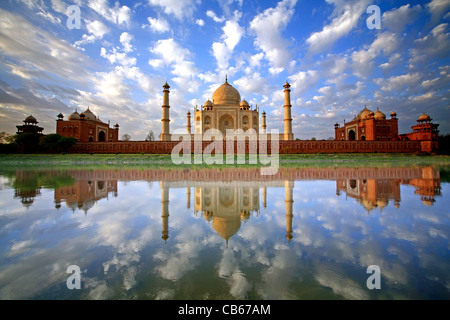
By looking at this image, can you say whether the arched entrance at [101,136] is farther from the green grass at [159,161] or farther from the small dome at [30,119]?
the green grass at [159,161]

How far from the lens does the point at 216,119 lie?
106ft

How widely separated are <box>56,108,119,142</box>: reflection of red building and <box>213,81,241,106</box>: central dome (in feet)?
60.7

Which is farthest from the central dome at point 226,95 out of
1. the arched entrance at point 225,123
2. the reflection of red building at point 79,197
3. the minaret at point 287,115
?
the reflection of red building at point 79,197

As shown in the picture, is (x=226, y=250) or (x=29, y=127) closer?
(x=226, y=250)

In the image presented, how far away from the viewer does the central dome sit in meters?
33.1

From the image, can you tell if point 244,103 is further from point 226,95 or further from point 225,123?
point 225,123

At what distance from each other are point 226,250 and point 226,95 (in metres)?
32.8

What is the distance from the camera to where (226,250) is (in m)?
2.10

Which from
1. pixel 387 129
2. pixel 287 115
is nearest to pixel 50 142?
pixel 287 115

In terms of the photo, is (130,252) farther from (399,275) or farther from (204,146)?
(204,146)

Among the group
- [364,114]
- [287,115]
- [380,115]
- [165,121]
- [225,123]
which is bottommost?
[165,121]

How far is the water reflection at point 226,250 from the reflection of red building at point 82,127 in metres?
32.1

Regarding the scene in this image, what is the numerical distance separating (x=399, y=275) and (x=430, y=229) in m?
1.53
